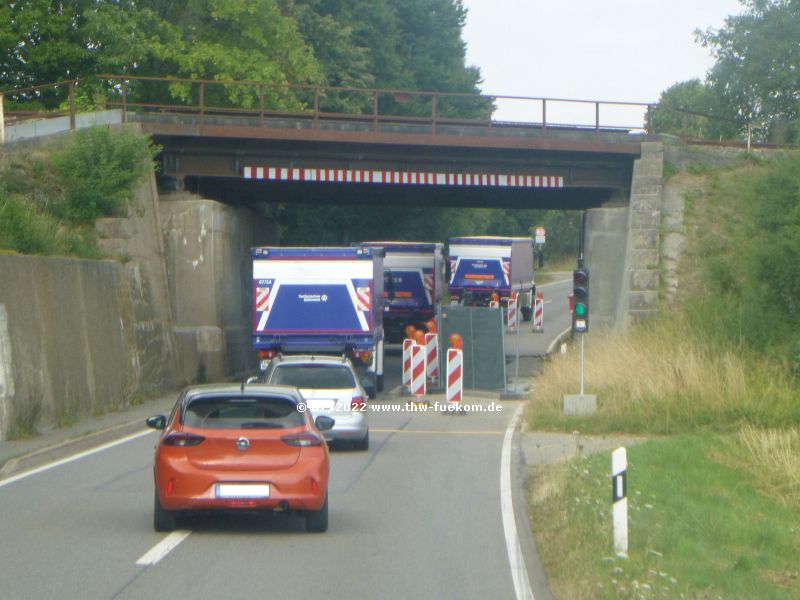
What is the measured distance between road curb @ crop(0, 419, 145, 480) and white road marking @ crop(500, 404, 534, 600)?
259 inches

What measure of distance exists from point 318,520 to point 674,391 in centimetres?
1153

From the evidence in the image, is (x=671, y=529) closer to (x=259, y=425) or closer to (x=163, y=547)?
(x=259, y=425)

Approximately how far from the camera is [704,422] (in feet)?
67.3

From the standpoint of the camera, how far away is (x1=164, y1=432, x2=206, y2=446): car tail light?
1100cm

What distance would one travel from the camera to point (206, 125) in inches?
1302

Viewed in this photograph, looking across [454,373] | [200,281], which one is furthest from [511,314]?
[454,373]

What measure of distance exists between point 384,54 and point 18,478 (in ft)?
163

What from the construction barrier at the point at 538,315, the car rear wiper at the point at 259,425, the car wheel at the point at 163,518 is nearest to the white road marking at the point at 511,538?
the car rear wiper at the point at 259,425

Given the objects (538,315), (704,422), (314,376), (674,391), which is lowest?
(538,315)

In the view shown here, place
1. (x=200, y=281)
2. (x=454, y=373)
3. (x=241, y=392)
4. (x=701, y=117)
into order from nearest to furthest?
(x=241, y=392), (x=454, y=373), (x=200, y=281), (x=701, y=117)

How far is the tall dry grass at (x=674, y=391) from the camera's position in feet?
67.1

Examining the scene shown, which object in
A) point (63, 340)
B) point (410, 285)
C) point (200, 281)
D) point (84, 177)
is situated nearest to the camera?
point (63, 340)

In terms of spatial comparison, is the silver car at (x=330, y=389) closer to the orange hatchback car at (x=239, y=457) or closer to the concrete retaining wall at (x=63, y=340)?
the concrete retaining wall at (x=63, y=340)

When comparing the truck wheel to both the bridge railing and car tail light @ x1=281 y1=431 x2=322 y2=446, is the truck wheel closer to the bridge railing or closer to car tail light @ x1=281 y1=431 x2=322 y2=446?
the bridge railing
